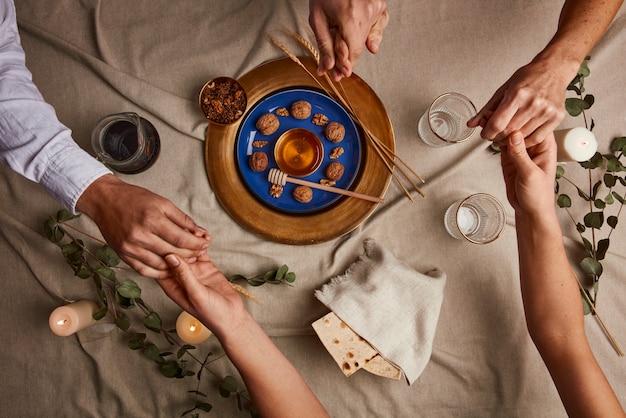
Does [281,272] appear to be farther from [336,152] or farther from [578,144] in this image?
[578,144]

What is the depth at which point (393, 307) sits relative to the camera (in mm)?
976

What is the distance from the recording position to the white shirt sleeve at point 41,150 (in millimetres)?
825

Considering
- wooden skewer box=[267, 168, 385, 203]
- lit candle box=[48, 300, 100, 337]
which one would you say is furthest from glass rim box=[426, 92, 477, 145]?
lit candle box=[48, 300, 100, 337]

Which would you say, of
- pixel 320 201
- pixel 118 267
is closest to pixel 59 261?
pixel 118 267

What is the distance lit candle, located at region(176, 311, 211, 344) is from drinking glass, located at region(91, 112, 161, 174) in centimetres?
38

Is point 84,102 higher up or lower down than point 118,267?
higher up

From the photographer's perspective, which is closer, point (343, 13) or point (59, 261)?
point (343, 13)

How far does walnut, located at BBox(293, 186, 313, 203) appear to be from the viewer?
39.6 inches

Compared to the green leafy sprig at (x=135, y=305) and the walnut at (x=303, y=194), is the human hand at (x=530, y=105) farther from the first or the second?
the green leafy sprig at (x=135, y=305)

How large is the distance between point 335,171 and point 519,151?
0.40 metres

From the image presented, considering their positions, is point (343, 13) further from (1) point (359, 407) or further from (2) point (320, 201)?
(1) point (359, 407)

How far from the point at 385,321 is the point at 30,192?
0.94m

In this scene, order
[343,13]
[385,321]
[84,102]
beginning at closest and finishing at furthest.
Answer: [343,13] → [385,321] → [84,102]

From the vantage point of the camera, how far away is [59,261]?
41.5 inches
